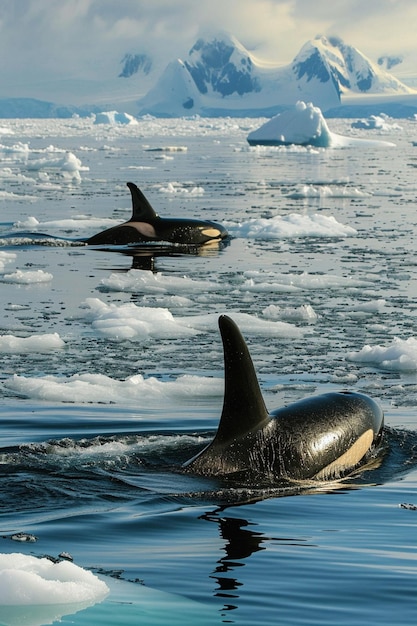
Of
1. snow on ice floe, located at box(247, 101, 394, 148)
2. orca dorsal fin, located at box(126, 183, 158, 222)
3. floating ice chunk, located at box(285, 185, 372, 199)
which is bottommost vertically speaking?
orca dorsal fin, located at box(126, 183, 158, 222)

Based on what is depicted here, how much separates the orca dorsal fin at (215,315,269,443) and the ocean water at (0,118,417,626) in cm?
31

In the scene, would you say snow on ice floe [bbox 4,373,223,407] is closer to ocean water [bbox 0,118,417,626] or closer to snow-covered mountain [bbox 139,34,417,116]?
ocean water [bbox 0,118,417,626]

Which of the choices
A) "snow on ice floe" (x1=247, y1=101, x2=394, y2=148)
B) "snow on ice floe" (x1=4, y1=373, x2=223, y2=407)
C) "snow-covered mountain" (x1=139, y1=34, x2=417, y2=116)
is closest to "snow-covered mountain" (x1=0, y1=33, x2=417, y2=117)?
"snow-covered mountain" (x1=139, y1=34, x2=417, y2=116)

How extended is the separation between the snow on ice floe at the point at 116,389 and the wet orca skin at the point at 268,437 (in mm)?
1885

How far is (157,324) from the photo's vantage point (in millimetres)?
11156

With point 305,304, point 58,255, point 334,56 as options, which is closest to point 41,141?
point 58,255

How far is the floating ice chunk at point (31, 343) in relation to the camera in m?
10.2

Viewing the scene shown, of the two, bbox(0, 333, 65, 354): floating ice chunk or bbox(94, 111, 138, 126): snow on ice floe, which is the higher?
bbox(94, 111, 138, 126): snow on ice floe

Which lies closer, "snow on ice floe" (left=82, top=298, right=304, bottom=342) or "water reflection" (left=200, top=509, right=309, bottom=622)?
"water reflection" (left=200, top=509, right=309, bottom=622)

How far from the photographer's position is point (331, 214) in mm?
24266

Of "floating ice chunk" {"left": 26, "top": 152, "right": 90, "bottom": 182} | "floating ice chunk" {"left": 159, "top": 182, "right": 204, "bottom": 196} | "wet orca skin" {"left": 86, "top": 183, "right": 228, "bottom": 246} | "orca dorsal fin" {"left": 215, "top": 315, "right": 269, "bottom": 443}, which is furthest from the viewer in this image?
"floating ice chunk" {"left": 26, "top": 152, "right": 90, "bottom": 182}

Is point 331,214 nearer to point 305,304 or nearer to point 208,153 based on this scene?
point 305,304

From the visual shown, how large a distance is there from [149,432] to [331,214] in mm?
17160

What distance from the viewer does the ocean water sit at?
475 cm
